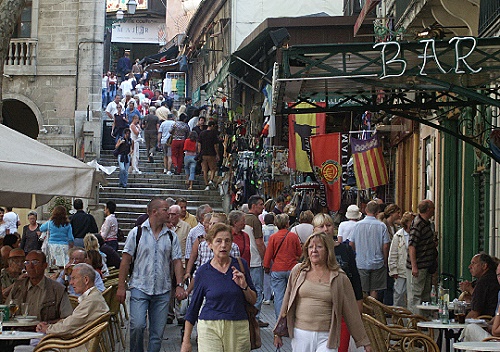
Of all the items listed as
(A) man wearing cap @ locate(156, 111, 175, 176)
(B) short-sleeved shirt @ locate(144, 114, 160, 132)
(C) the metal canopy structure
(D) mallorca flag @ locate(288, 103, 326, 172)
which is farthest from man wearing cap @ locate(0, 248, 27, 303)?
(B) short-sleeved shirt @ locate(144, 114, 160, 132)

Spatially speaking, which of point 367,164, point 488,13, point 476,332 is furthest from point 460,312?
point 367,164

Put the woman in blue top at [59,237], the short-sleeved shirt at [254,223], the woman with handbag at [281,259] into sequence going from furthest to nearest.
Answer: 1. the woman in blue top at [59,237]
2. the short-sleeved shirt at [254,223]
3. the woman with handbag at [281,259]

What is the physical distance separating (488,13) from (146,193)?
17814mm

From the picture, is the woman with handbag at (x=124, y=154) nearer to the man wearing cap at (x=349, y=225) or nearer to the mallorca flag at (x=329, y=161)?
the mallorca flag at (x=329, y=161)

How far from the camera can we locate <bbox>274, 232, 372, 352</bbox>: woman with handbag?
31.3ft

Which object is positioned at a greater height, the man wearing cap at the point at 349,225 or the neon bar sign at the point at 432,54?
the neon bar sign at the point at 432,54

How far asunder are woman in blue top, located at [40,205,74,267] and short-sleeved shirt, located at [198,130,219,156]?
12372mm

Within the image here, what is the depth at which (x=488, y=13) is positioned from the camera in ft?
53.4

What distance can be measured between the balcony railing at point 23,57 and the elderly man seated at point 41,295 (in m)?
25.3

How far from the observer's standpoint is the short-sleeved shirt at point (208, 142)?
3250 centimetres

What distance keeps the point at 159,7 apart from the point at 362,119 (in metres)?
56.8

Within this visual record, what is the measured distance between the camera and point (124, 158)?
1276 inches

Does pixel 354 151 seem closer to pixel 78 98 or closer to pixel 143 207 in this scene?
pixel 143 207

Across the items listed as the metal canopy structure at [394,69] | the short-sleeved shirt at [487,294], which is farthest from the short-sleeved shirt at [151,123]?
the short-sleeved shirt at [487,294]
